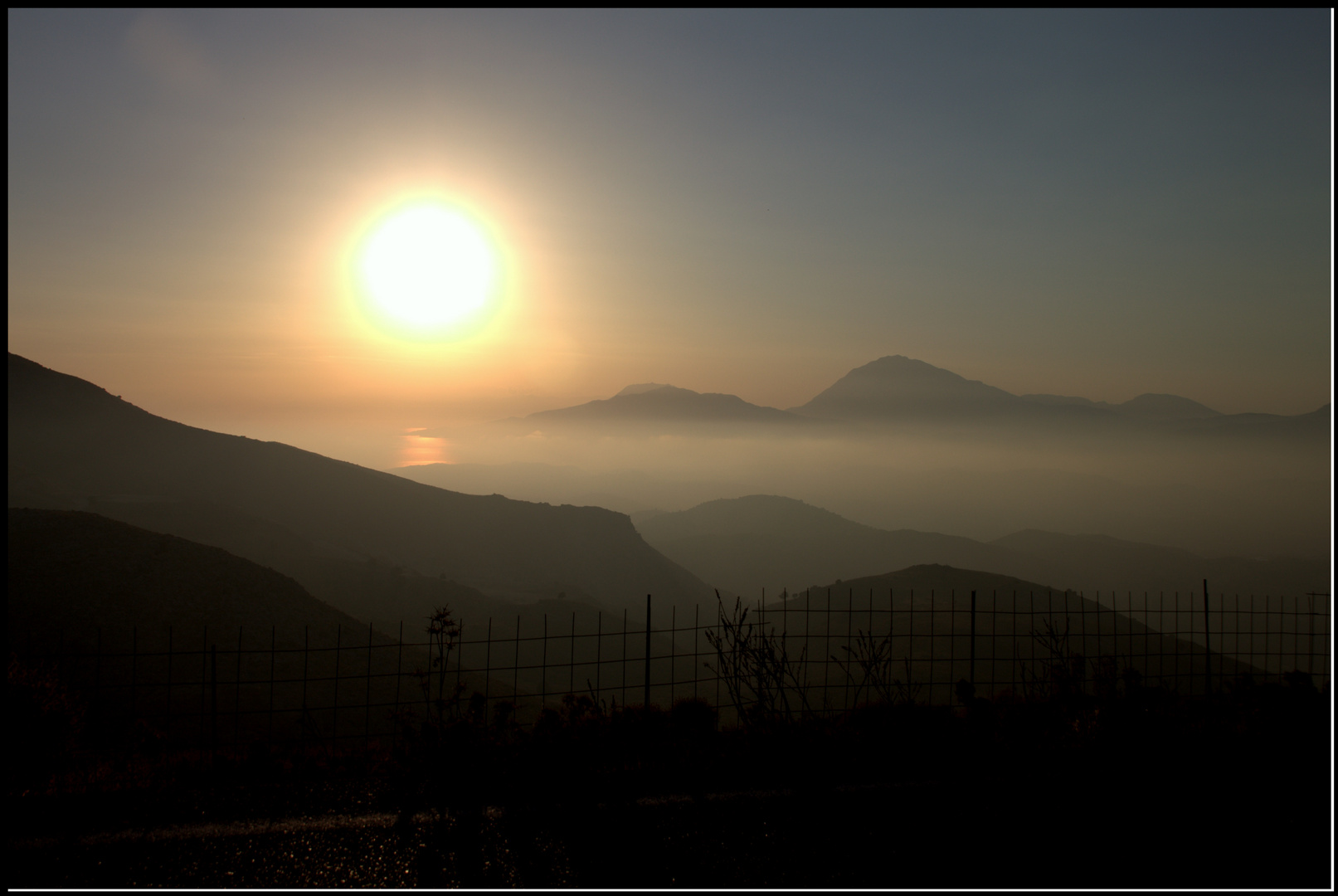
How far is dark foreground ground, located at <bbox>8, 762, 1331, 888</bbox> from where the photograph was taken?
13.7ft

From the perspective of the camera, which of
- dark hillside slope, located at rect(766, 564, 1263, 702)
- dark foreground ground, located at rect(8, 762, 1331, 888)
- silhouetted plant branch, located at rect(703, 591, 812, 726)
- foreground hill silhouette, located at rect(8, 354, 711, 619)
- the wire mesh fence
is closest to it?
dark foreground ground, located at rect(8, 762, 1331, 888)

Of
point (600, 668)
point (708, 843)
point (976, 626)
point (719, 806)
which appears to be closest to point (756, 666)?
point (719, 806)

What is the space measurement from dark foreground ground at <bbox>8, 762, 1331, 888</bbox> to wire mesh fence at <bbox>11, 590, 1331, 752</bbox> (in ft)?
3.07

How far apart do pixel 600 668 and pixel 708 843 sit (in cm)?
1806

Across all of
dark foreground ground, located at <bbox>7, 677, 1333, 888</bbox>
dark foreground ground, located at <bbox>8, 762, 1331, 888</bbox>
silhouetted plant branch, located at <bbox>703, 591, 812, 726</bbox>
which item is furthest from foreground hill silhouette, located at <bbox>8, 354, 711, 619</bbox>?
dark foreground ground, located at <bbox>8, 762, 1331, 888</bbox>

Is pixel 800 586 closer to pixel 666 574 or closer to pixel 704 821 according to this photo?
pixel 666 574

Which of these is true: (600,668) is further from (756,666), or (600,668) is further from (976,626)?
(756,666)

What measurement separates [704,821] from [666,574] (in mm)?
96289

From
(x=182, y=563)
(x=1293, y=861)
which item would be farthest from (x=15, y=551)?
(x=1293, y=861)

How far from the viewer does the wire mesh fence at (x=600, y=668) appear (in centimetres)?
635

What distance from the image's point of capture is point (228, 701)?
26.3 meters

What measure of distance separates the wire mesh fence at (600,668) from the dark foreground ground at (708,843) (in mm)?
935

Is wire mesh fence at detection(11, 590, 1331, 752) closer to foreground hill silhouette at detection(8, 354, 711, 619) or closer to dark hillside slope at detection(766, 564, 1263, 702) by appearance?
dark hillside slope at detection(766, 564, 1263, 702)

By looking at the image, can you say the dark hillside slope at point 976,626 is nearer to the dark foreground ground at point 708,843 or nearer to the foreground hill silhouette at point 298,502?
the dark foreground ground at point 708,843
